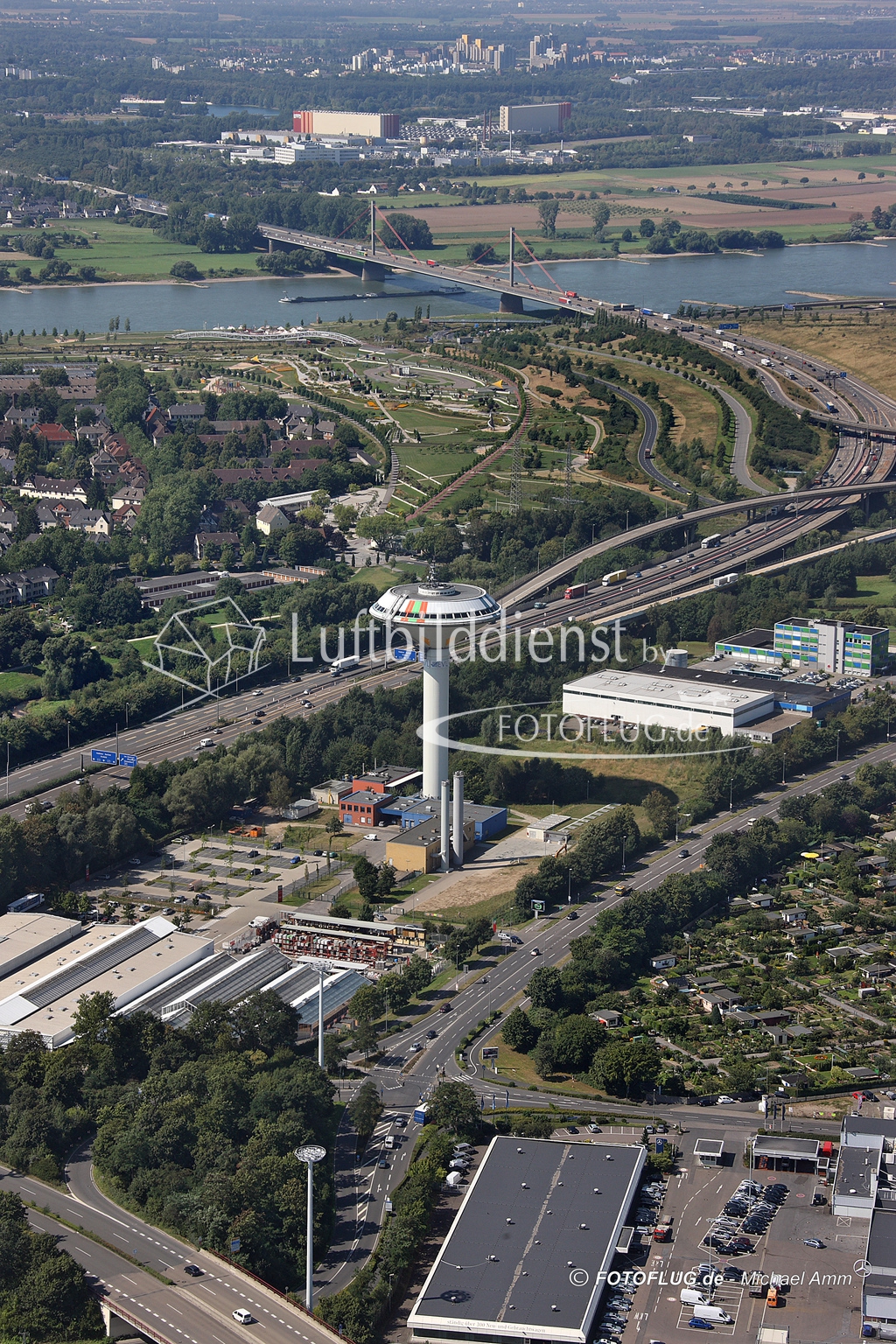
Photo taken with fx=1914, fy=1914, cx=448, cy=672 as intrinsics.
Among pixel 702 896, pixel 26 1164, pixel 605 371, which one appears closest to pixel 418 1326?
pixel 26 1164

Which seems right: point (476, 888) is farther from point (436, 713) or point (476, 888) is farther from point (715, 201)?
point (715, 201)

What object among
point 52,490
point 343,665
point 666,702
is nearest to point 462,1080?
point 666,702

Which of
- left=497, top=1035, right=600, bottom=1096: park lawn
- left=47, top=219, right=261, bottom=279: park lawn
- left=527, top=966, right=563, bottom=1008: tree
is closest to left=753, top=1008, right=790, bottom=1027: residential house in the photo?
left=527, top=966, right=563, bottom=1008: tree

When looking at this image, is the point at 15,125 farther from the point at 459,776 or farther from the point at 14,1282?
the point at 14,1282

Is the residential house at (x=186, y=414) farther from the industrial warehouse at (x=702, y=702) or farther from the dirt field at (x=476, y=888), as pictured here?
the dirt field at (x=476, y=888)

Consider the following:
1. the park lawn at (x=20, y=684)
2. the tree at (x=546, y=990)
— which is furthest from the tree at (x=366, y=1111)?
the park lawn at (x=20, y=684)

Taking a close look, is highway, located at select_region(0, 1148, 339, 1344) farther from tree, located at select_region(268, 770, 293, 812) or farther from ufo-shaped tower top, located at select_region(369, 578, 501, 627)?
ufo-shaped tower top, located at select_region(369, 578, 501, 627)
